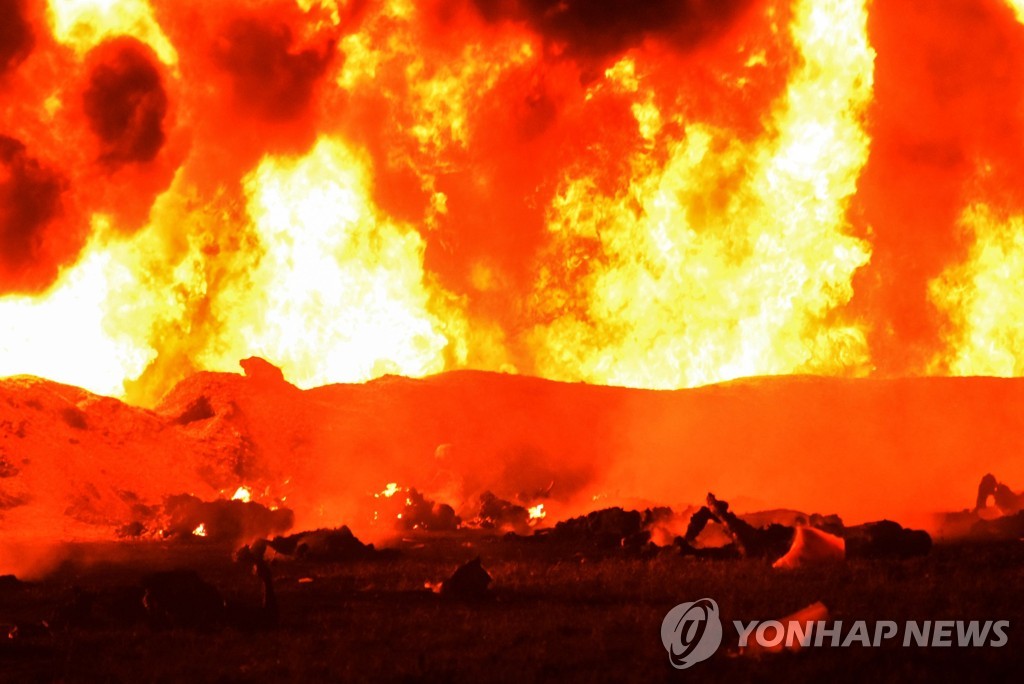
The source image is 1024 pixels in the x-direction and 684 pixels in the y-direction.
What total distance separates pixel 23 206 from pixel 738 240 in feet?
139

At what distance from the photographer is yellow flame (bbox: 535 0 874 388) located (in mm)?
62688

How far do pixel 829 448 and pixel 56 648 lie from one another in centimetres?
4431

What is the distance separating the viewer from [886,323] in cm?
8288

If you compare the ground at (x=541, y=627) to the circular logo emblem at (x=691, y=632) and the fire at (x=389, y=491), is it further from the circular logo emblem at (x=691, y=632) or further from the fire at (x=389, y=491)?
the fire at (x=389, y=491)

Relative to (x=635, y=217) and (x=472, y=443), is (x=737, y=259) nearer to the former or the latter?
(x=635, y=217)

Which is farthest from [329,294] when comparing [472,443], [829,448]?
[829,448]

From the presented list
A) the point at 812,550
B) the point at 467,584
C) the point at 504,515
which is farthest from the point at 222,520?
the point at 812,550

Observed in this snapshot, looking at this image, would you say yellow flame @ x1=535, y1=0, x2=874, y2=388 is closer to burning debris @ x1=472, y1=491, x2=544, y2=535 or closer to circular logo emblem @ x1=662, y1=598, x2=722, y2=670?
burning debris @ x1=472, y1=491, x2=544, y2=535

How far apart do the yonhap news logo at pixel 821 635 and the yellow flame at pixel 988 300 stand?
63599 millimetres

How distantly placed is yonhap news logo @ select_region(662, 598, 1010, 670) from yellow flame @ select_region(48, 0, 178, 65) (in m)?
59.2

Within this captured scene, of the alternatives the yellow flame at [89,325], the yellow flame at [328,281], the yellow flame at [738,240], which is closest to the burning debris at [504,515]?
the yellow flame at [328,281]

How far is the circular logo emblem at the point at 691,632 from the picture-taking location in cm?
1214

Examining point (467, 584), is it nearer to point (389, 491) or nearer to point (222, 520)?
point (222, 520)

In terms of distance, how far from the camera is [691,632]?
1334 centimetres
